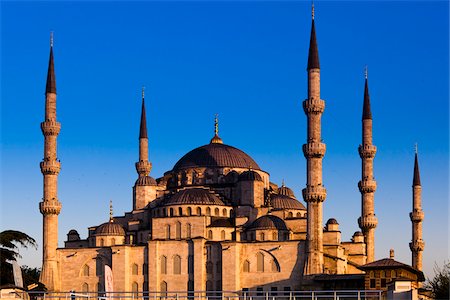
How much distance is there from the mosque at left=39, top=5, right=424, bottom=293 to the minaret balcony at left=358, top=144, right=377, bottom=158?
0.20 ft

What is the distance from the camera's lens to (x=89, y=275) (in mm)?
59281

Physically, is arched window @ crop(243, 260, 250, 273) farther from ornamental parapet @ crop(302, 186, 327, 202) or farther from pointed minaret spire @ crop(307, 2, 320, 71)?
pointed minaret spire @ crop(307, 2, 320, 71)

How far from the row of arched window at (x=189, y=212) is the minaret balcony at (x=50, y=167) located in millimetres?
6761

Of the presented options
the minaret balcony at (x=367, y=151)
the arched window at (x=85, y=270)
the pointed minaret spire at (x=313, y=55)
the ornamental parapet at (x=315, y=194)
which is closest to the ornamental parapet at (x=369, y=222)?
the minaret balcony at (x=367, y=151)

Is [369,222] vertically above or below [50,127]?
below

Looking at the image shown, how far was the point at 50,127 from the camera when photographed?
5894 cm

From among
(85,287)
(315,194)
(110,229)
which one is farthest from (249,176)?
(85,287)

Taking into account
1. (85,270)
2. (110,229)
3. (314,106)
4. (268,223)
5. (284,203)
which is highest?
(314,106)

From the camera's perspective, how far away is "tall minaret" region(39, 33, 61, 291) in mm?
58125

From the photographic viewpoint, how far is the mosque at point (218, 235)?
54.4m

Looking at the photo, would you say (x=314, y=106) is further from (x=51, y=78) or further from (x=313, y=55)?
(x=51, y=78)

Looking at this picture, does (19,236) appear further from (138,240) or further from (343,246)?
(343,246)

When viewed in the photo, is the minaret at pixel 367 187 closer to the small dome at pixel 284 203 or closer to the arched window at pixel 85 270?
the small dome at pixel 284 203

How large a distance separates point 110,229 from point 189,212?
5049 mm
